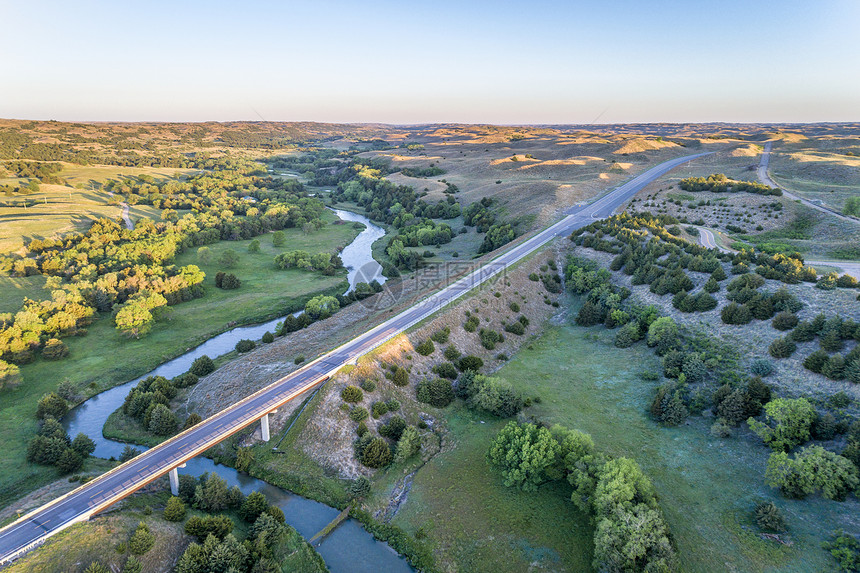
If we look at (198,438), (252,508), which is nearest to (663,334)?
(252,508)

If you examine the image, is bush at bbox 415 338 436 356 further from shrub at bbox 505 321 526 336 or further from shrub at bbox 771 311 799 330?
shrub at bbox 771 311 799 330

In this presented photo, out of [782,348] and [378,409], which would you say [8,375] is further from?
[782,348]

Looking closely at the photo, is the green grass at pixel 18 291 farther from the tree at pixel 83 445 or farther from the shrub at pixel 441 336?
the shrub at pixel 441 336

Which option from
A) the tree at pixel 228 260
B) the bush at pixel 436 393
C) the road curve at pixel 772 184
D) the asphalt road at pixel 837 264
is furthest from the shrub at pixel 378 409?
the road curve at pixel 772 184

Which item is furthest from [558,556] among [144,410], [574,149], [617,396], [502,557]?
[574,149]

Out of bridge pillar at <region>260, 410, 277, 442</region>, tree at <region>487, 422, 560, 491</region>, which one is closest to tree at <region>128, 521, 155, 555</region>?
bridge pillar at <region>260, 410, 277, 442</region>
